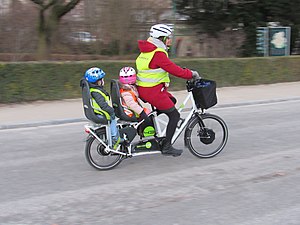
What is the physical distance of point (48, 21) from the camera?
20.0 meters

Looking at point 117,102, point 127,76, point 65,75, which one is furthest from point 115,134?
point 65,75

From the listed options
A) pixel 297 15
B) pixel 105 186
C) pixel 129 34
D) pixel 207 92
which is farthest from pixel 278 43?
pixel 105 186

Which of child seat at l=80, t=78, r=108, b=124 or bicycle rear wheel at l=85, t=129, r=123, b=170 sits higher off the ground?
child seat at l=80, t=78, r=108, b=124

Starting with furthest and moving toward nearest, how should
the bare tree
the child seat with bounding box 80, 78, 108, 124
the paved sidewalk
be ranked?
the bare tree → the paved sidewalk → the child seat with bounding box 80, 78, 108, 124

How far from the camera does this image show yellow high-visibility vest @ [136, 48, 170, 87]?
236 inches

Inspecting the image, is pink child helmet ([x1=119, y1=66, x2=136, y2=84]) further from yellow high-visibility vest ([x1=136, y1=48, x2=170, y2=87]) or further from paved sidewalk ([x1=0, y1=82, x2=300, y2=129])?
paved sidewalk ([x1=0, y1=82, x2=300, y2=129])

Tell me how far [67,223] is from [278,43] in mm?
15827

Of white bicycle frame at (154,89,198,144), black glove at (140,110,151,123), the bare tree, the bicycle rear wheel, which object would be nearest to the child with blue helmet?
the bicycle rear wheel

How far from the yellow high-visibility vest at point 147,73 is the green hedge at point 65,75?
6.47 m

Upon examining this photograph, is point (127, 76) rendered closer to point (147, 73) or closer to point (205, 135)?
point (147, 73)

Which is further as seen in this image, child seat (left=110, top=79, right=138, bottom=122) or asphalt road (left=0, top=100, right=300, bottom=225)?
child seat (left=110, top=79, right=138, bottom=122)

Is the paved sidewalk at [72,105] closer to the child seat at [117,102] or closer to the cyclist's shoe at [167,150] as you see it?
the child seat at [117,102]

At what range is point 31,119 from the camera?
9938 mm

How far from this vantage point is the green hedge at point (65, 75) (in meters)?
11.7
